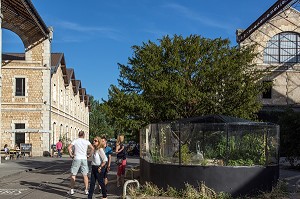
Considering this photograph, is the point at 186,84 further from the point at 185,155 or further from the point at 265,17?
the point at 265,17

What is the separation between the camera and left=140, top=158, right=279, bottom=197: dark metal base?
37.5ft

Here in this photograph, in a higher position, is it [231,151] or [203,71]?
[203,71]

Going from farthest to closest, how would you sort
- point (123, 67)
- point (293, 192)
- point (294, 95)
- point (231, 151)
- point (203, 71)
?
point (294, 95)
point (123, 67)
point (203, 71)
point (293, 192)
point (231, 151)

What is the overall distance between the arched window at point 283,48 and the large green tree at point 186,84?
79.1 feet

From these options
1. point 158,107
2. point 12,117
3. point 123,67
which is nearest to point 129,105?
point 158,107

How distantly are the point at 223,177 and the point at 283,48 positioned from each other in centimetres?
3301

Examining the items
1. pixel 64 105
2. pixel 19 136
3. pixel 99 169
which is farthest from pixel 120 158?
pixel 64 105

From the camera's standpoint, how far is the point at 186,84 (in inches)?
704

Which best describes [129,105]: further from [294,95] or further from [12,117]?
[294,95]

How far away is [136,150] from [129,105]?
2805cm

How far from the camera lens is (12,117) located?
129ft

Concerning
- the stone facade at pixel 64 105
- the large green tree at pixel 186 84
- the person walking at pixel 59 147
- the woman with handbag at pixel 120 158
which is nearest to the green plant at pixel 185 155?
the woman with handbag at pixel 120 158

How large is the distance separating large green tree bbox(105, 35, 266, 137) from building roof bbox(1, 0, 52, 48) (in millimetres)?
15942

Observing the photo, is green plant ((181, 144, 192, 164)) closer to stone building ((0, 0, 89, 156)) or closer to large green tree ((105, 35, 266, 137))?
large green tree ((105, 35, 266, 137))
